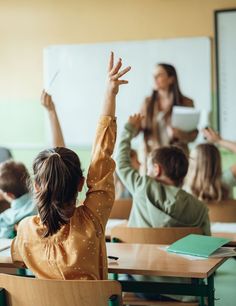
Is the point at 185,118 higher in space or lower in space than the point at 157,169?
higher

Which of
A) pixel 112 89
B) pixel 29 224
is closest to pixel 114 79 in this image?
pixel 112 89

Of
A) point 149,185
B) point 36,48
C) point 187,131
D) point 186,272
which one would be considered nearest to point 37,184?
point 186,272

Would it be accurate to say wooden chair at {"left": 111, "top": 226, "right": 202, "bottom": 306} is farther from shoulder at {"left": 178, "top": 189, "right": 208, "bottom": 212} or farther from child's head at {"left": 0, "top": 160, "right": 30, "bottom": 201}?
child's head at {"left": 0, "top": 160, "right": 30, "bottom": 201}

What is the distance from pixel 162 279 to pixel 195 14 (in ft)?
11.0

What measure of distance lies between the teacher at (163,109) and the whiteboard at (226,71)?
0.31m

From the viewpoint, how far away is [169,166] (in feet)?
10.0

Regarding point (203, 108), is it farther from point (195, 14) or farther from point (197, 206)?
point (197, 206)

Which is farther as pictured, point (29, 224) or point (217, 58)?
point (217, 58)

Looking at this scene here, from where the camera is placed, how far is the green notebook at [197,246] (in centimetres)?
227

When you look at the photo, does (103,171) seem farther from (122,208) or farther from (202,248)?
(122,208)

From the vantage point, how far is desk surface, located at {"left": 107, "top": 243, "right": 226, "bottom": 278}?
204 cm

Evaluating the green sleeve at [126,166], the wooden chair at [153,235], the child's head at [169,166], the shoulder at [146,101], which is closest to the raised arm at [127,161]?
the green sleeve at [126,166]

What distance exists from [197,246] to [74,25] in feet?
13.2

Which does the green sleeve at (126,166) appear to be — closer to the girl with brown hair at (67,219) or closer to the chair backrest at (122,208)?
the chair backrest at (122,208)
